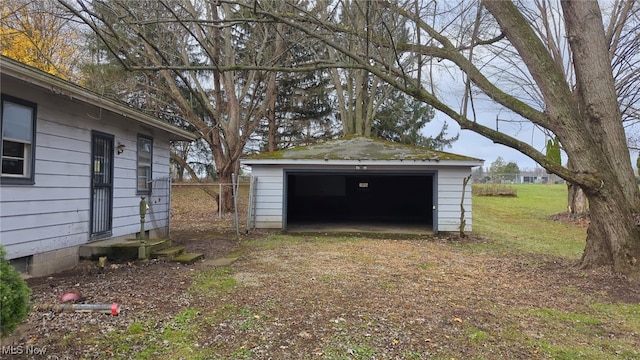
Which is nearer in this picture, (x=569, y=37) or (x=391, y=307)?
(x=391, y=307)

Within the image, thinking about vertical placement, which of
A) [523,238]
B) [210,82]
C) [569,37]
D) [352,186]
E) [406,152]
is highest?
[210,82]

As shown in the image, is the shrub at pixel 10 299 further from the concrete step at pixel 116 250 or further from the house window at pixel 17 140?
the concrete step at pixel 116 250

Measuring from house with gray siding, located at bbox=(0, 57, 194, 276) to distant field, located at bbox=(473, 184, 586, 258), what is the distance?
8437 millimetres

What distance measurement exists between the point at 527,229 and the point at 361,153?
6.56m

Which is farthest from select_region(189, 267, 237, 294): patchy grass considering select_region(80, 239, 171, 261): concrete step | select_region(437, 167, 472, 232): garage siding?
select_region(437, 167, 472, 232): garage siding

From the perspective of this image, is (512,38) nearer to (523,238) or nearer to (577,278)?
(577,278)

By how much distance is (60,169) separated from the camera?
218 inches

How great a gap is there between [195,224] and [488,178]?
2872 cm

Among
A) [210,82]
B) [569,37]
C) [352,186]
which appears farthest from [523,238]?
[210,82]

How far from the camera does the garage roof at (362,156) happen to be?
1021cm

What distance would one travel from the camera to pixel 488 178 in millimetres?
34125

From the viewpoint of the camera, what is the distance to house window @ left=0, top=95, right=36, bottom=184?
4621mm

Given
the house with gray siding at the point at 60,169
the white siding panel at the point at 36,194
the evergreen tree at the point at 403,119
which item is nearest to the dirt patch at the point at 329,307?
the house with gray siding at the point at 60,169

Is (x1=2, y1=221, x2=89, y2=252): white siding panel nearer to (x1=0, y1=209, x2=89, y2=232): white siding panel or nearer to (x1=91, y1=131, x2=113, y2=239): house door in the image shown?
(x1=0, y1=209, x2=89, y2=232): white siding panel
